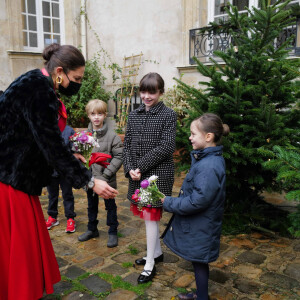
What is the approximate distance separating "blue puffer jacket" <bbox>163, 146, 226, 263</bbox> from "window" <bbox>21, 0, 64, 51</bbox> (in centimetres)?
1063

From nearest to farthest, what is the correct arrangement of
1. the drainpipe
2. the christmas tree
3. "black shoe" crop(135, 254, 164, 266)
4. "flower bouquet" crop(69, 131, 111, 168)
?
1. "flower bouquet" crop(69, 131, 111, 168)
2. "black shoe" crop(135, 254, 164, 266)
3. the christmas tree
4. the drainpipe

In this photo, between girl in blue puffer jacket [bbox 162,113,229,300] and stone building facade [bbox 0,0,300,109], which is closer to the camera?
girl in blue puffer jacket [bbox 162,113,229,300]

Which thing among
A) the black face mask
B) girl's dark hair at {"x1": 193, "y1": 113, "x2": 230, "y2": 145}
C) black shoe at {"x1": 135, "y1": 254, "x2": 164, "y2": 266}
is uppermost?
the black face mask

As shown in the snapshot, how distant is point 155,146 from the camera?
3.02 metres

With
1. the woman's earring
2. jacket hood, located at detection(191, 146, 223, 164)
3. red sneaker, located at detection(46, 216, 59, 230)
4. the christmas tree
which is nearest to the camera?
the woman's earring

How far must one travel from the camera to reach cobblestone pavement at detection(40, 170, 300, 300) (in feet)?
9.00

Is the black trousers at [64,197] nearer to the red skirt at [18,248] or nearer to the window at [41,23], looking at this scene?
the red skirt at [18,248]

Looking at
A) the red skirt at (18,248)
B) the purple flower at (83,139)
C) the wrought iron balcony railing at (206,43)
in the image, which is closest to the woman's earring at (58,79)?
the purple flower at (83,139)

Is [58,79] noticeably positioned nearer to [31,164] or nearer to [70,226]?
[31,164]

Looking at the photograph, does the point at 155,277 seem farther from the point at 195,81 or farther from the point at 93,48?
the point at 93,48

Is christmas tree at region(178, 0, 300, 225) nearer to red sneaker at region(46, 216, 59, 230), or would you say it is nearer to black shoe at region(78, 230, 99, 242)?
black shoe at region(78, 230, 99, 242)

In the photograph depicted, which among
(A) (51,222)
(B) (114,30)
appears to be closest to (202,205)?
(A) (51,222)

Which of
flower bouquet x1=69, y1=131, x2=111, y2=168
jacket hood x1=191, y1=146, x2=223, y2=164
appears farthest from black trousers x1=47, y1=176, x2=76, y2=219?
jacket hood x1=191, y1=146, x2=223, y2=164

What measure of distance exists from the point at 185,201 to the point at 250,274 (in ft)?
4.18
